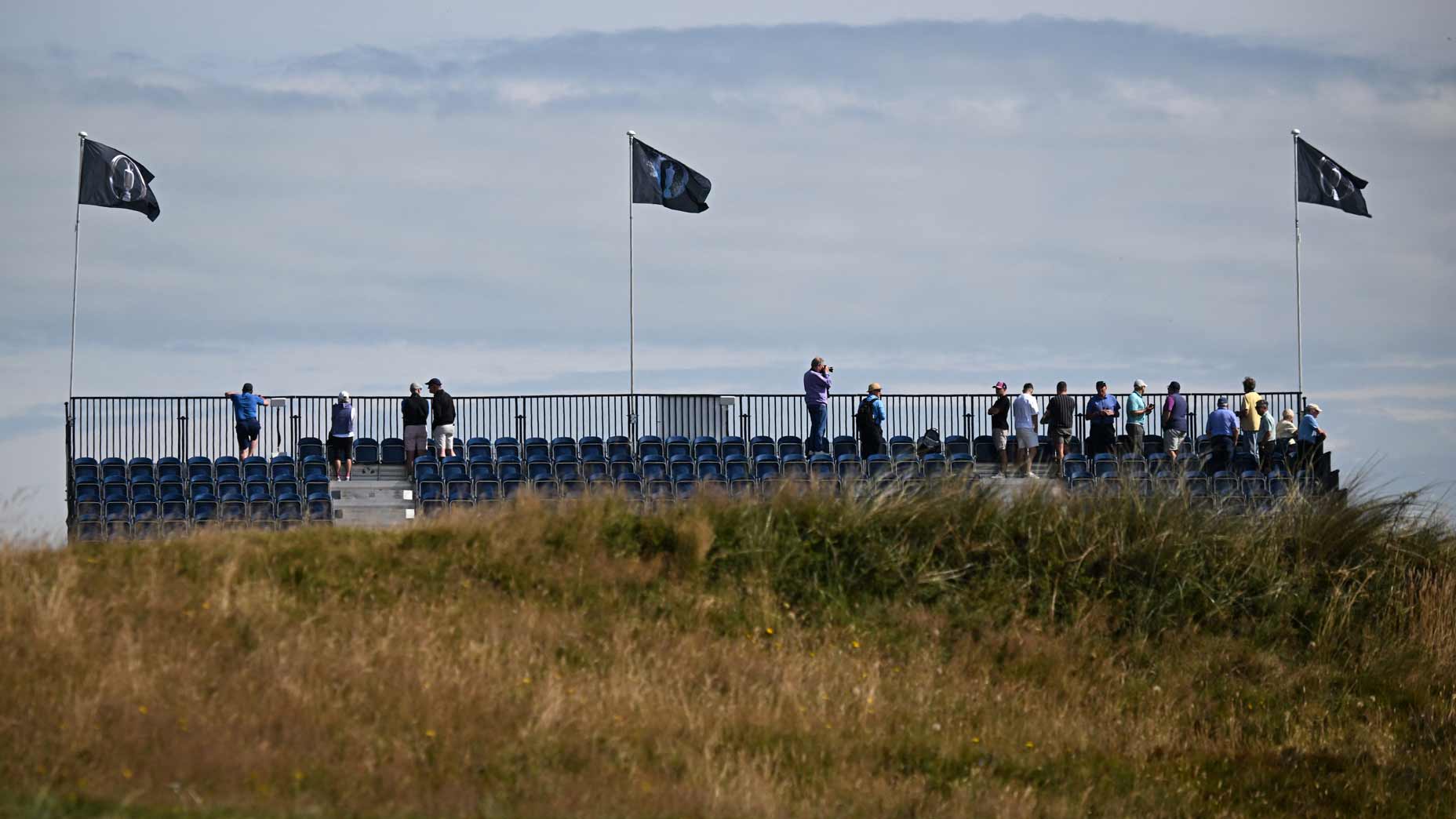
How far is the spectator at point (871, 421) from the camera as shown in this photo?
27.8 m

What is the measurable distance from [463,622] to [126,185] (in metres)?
19.7

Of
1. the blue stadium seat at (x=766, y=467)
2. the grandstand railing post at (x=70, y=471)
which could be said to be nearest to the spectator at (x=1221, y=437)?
the blue stadium seat at (x=766, y=467)

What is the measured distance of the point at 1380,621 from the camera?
715 inches

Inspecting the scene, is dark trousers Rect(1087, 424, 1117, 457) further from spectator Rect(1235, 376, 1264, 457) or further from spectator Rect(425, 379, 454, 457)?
spectator Rect(425, 379, 454, 457)

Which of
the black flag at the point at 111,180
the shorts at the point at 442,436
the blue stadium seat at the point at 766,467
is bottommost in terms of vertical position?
the blue stadium seat at the point at 766,467

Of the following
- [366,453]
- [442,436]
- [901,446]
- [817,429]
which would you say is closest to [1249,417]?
[901,446]

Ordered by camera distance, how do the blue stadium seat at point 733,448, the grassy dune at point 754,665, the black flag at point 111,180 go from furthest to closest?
1. the black flag at point 111,180
2. the blue stadium seat at point 733,448
3. the grassy dune at point 754,665

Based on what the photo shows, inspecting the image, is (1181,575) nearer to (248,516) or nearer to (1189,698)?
(1189,698)

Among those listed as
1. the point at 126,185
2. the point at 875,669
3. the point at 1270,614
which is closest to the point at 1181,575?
the point at 1270,614

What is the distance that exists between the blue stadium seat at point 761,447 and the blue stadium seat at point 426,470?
19.3 feet

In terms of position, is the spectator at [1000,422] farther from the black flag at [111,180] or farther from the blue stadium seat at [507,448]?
the black flag at [111,180]

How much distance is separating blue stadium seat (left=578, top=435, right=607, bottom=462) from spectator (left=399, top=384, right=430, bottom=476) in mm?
2952

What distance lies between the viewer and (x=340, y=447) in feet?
89.0

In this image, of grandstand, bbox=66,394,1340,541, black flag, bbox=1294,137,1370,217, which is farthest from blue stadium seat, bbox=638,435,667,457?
black flag, bbox=1294,137,1370,217
